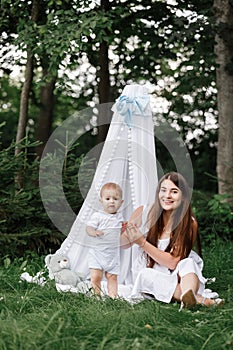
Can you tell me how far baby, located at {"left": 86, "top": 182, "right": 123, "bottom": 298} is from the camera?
13.2 feet

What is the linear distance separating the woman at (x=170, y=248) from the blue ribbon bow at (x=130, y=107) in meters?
0.57

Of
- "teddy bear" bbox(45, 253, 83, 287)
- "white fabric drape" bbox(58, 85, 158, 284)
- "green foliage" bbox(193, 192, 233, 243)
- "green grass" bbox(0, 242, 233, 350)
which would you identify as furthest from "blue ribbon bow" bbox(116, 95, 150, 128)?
"green foliage" bbox(193, 192, 233, 243)

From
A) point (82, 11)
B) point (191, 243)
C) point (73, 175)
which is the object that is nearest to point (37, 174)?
point (73, 175)

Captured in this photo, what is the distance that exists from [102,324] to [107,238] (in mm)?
1086

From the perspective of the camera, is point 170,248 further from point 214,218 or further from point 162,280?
point 214,218

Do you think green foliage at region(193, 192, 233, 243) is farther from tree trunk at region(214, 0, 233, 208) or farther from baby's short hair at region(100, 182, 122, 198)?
baby's short hair at region(100, 182, 122, 198)

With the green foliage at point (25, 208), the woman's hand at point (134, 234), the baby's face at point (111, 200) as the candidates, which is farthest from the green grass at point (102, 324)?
the green foliage at point (25, 208)

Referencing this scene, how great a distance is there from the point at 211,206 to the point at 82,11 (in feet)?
7.97

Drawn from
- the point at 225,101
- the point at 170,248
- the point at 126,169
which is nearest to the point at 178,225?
the point at 170,248

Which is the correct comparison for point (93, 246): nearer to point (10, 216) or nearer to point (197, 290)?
point (197, 290)

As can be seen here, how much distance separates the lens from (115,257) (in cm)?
407

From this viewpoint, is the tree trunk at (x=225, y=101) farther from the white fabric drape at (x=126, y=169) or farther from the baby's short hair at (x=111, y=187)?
the baby's short hair at (x=111, y=187)

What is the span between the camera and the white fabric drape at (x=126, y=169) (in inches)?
171

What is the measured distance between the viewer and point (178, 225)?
397 centimetres
